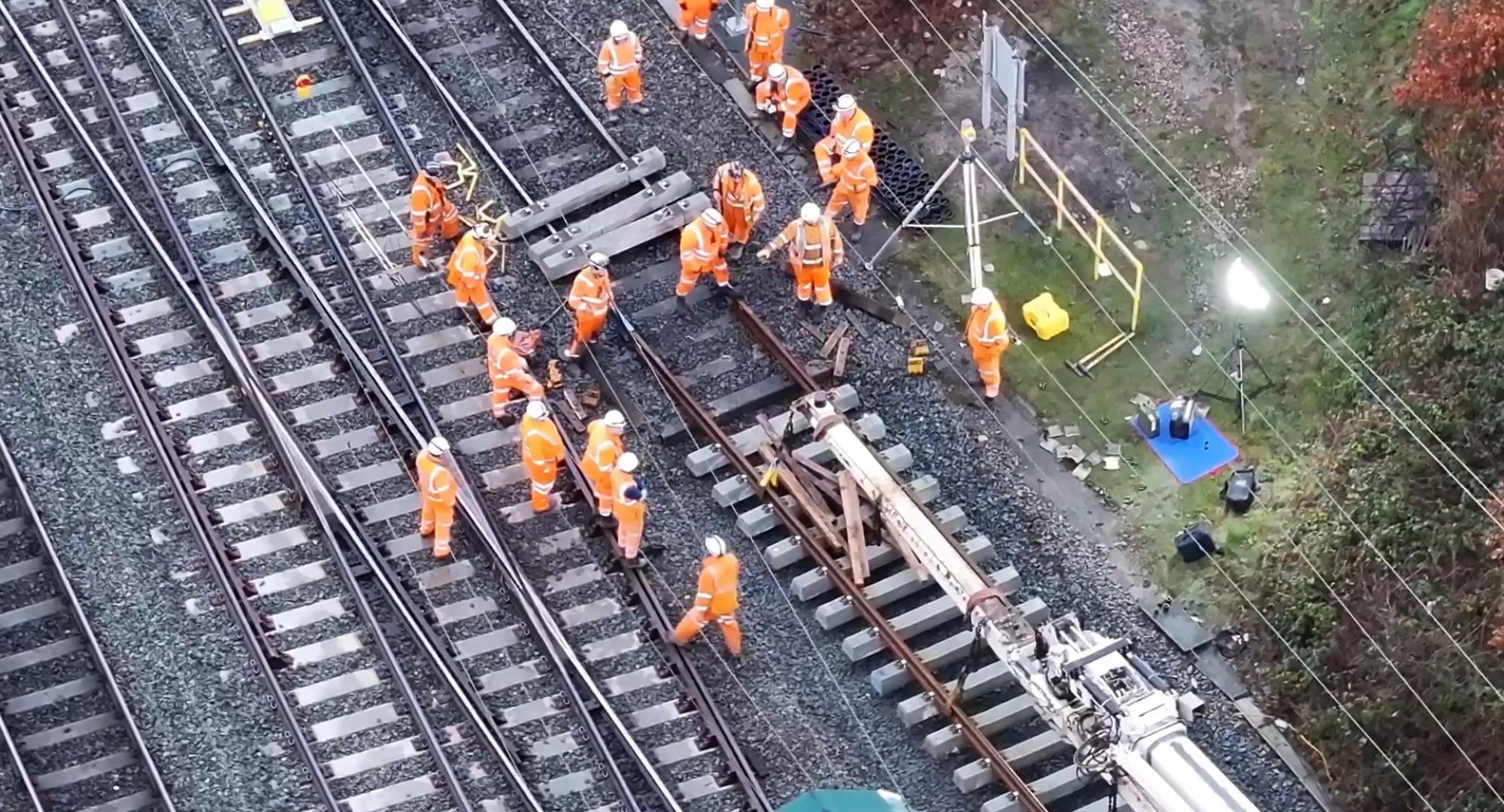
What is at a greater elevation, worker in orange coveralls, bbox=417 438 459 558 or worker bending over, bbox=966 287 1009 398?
worker in orange coveralls, bbox=417 438 459 558

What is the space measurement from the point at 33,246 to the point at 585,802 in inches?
289

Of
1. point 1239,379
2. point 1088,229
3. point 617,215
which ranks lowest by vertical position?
point 1239,379

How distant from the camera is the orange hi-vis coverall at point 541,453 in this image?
58.7 ft

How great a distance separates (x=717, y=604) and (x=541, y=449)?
189 cm

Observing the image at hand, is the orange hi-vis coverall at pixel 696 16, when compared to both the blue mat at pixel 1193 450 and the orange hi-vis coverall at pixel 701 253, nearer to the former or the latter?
the orange hi-vis coverall at pixel 701 253

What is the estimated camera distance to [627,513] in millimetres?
17688

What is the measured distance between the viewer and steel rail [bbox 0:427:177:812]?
16.8 meters

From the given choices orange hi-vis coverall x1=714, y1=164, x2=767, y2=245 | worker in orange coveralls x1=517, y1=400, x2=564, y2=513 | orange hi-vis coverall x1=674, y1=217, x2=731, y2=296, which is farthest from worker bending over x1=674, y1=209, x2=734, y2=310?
A: worker in orange coveralls x1=517, y1=400, x2=564, y2=513

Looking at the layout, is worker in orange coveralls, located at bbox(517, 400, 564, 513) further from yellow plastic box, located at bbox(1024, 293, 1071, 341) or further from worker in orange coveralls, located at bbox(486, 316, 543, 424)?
yellow plastic box, located at bbox(1024, 293, 1071, 341)

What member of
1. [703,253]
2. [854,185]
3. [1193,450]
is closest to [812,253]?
[703,253]

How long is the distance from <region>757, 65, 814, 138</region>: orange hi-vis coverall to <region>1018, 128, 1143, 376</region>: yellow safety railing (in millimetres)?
1912

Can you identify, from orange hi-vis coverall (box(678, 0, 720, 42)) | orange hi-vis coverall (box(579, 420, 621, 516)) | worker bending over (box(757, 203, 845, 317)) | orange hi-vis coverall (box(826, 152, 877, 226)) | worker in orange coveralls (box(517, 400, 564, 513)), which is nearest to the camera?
orange hi-vis coverall (box(579, 420, 621, 516))

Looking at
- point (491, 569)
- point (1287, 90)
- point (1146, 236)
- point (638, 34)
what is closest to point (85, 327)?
point (491, 569)

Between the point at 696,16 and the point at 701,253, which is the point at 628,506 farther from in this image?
the point at 696,16
